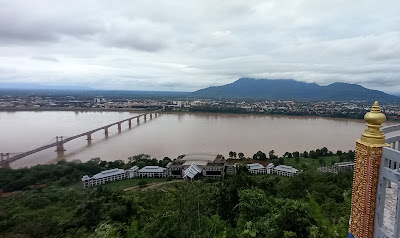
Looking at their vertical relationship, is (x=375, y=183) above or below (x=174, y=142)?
above

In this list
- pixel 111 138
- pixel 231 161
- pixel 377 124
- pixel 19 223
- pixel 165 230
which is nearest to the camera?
pixel 377 124

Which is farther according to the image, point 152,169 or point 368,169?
point 152,169

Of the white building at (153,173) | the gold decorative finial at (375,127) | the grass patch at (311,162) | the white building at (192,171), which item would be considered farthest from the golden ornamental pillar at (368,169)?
the grass patch at (311,162)

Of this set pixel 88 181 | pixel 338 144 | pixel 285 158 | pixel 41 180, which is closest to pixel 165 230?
pixel 88 181

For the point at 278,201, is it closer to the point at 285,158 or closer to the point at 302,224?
the point at 302,224

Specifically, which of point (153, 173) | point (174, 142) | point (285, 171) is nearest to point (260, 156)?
point (285, 171)

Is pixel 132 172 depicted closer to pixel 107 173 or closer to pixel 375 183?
pixel 107 173

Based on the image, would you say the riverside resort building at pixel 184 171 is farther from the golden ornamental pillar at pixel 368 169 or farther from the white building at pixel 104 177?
the golden ornamental pillar at pixel 368 169
